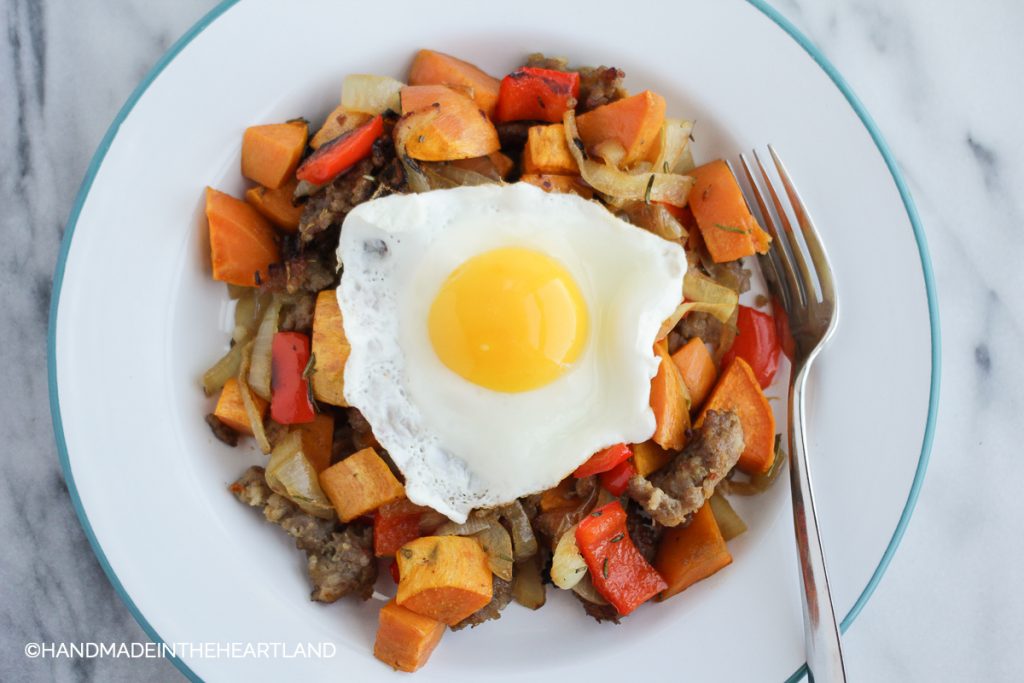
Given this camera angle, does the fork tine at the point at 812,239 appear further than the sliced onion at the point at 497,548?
Yes

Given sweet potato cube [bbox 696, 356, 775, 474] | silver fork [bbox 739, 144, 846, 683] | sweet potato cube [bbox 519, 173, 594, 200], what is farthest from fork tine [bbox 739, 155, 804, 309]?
sweet potato cube [bbox 519, 173, 594, 200]

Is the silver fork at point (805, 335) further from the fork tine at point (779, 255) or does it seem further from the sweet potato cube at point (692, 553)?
the sweet potato cube at point (692, 553)

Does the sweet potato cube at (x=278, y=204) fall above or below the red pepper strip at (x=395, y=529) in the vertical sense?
above

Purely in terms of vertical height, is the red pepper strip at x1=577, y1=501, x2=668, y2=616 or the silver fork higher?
the silver fork

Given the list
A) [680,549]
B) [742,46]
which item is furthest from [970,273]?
[680,549]

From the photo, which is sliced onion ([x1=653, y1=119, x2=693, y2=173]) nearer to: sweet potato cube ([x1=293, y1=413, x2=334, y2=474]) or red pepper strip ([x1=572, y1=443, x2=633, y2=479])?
red pepper strip ([x1=572, y1=443, x2=633, y2=479])

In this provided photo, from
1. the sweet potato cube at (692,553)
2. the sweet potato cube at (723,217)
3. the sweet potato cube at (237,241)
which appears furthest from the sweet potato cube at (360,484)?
the sweet potato cube at (723,217)

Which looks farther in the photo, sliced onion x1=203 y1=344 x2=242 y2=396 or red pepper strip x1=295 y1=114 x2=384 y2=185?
sliced onion x1=203 y1=344 x2=242 y2=396

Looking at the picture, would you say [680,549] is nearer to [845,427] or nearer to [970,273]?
[845,427]
